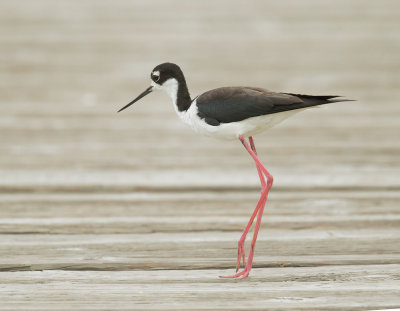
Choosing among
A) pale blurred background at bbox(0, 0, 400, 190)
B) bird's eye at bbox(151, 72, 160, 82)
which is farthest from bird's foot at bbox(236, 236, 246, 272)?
pale blurred background at bbox(0, 0, 400, 190)

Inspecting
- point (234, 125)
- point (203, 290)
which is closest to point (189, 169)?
point (234, 125)

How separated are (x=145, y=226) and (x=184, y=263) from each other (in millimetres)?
699

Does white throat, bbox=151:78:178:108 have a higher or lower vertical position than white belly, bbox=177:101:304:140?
higher

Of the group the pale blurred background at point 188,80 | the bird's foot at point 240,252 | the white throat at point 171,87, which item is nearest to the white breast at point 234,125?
the white throat at point 171,87

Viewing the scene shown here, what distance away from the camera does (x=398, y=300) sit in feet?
11.4

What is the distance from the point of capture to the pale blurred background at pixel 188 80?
19.6 ft

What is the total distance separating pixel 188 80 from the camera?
27.3 ft

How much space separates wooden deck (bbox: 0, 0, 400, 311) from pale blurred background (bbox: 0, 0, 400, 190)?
24 mm

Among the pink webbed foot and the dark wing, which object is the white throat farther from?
the pink webbed foot

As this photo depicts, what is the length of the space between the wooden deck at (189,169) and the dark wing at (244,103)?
25.5 inches

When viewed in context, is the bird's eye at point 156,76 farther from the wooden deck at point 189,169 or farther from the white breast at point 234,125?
the wooden deck at point 189,169

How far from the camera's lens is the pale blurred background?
5.96 meters

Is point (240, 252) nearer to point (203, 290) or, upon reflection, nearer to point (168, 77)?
point (203, 290)

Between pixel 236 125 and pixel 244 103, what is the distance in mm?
120
